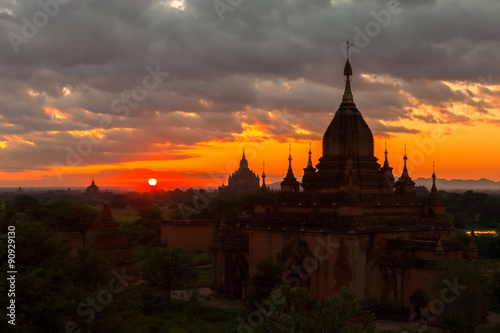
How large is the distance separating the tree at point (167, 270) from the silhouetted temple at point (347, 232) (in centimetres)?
437

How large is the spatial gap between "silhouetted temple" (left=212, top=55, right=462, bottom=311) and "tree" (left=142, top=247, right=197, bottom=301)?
437 centimetres

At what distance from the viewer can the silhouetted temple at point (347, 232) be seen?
33062mm

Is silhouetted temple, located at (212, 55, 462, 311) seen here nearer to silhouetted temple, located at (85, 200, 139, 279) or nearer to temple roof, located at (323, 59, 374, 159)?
temple roof, located at (323, 59, 374, 159)

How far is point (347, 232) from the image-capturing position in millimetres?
32500

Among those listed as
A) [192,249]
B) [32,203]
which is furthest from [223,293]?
[32,203]

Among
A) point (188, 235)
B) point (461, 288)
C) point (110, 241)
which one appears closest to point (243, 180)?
point (188, 235)

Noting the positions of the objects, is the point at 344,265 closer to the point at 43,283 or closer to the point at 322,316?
the point at 322,316

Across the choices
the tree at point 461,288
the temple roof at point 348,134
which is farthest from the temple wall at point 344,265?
the temple roof at point 348,134

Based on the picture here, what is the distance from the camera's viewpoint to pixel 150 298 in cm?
3784

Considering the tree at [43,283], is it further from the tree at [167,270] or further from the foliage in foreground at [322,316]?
the tree at [167,270]

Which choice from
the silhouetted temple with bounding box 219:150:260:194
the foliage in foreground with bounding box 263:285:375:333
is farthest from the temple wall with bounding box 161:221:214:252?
the silhouetted temple with bounding box 219:150:260:194

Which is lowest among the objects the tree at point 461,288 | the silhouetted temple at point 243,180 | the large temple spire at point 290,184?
the tree at point 461,288

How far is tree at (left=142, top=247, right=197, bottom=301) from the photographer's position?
1503 inches

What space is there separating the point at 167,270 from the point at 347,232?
13.4 m
